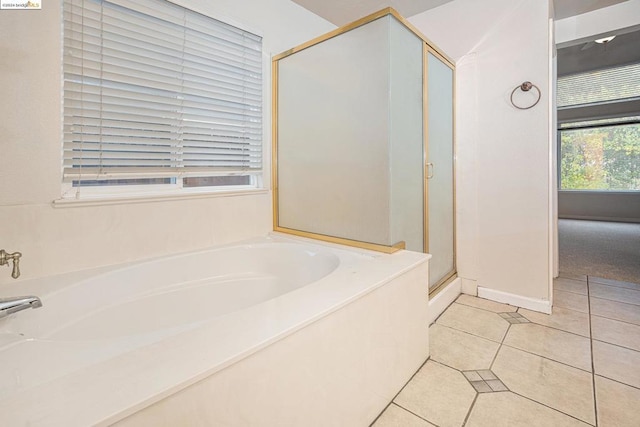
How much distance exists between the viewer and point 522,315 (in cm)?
219

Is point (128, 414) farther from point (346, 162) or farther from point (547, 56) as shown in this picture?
point (547, 56)

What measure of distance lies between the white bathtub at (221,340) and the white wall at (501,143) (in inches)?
43.6

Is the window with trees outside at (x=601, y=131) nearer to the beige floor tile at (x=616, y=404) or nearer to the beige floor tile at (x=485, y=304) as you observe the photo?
the beige floor tile at (x=485, y=304)

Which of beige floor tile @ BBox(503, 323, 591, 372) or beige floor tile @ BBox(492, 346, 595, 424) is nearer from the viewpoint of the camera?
beige floor tile @ BBox(492, 346, 595, 424)

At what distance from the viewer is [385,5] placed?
255cm

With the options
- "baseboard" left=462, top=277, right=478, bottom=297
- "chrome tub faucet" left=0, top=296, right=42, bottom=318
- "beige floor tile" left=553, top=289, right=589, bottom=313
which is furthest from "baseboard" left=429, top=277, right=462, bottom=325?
"chrome tub faucet" left=0, top=296, right=42, bottom=318

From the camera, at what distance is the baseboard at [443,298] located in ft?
6.95

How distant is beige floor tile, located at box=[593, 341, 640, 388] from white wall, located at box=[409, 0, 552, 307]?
0.53m

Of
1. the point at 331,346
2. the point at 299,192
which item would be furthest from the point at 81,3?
the point at 331,346

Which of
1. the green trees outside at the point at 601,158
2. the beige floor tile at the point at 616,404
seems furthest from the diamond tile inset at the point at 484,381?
the green trees outside at the point at 601,158

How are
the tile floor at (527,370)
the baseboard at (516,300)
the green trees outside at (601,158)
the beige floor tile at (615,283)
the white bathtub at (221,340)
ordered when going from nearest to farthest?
1. the white bathtub at (221,340)
2. the tile floor at (527,370)
3. the baseboard at (516,300)
4. the beige floor tile at (615,283)
5. the green trees outside at (601,158)

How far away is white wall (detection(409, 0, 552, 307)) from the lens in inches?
86.4

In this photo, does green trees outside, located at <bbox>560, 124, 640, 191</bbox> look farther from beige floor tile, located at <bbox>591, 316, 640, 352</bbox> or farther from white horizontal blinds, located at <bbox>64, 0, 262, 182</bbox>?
white horizontal blinds, located at <bbox>64, 0, 262, 182</bbox>

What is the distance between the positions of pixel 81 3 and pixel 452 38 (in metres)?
2.45
